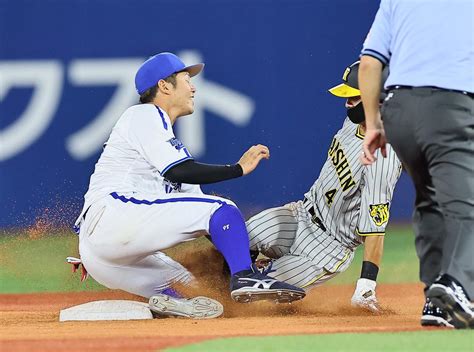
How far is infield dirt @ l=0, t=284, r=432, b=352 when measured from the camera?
12.8 ft

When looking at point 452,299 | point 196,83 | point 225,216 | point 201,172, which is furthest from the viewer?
point 196,83

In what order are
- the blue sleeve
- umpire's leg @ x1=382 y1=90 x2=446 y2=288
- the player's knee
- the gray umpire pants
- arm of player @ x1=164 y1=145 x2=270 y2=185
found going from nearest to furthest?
the gray umpire pants → umpire's leg @ x1=382 y1=90 x2=446 y2=288 → the blue sleeve → the player's knee → arm of player @ x1=164 y1=145 x2=270 y2=185

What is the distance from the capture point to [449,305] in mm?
3902

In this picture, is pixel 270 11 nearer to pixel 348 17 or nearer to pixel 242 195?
pixel 348 17

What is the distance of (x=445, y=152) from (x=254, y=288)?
3.91 feet

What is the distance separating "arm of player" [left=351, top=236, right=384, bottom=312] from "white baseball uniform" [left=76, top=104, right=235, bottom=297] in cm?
77

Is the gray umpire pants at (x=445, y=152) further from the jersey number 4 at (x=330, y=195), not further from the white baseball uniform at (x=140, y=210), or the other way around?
the jersey number 4 at (x=330, y=195)

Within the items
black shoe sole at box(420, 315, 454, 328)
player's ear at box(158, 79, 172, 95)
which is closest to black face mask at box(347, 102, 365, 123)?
player's ear at box(158, 79, 172, 95)

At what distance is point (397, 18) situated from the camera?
4.24 meters

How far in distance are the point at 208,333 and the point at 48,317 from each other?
1526mm

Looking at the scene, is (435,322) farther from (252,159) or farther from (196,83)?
(196,83)

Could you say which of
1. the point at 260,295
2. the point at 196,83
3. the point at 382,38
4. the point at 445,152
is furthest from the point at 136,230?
the point at 196,83

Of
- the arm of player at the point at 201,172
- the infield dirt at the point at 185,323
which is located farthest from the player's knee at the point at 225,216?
the infield dirt at the point at 185,323

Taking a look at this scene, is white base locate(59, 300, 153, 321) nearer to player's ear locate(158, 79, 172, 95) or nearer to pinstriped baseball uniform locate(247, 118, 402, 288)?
pinstriped baseball uniform locate(247, 118, 402, 288)
